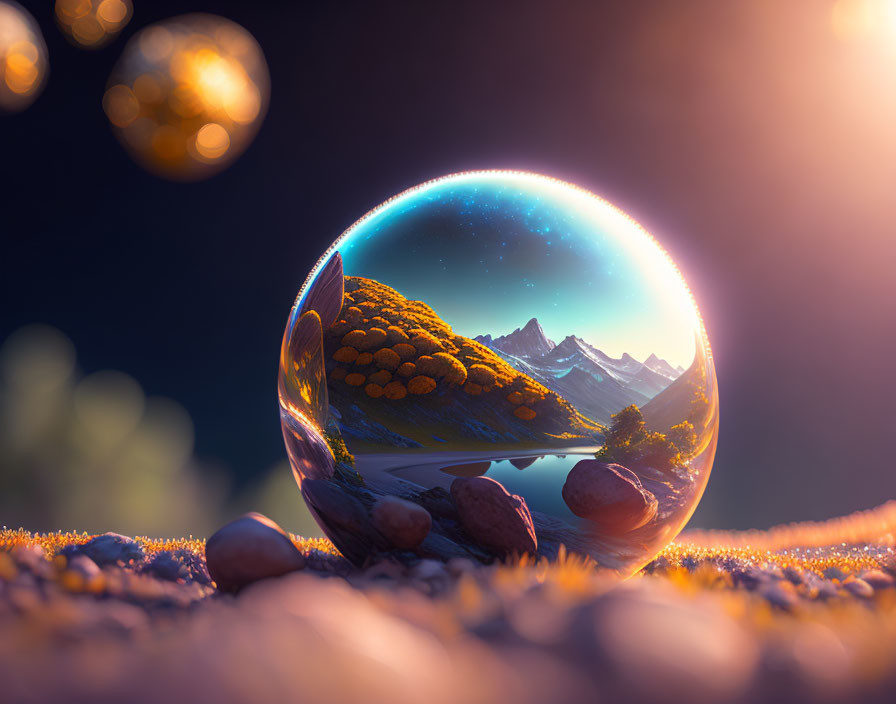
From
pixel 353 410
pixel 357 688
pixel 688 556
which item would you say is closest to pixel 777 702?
pixel 357 688

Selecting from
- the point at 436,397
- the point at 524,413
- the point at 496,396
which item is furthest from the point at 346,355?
the point at 524,413

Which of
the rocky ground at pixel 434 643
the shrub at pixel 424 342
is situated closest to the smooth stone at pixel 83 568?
the rocky ground at pixel 434 643

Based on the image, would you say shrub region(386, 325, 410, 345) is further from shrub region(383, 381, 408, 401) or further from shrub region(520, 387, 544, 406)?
shrub region(520, 387, 544, 406)

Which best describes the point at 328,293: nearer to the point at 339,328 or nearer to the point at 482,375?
the point at 339,328

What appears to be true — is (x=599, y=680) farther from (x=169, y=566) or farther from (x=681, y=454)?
(x=169, y=566)

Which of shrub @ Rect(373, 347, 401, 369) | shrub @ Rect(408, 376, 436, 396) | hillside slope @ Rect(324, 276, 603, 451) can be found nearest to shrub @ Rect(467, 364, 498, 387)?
hillside slope @ Rect(324, 276, 603, 451)

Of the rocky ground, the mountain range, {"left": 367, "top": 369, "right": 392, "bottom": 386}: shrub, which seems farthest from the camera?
{"left": 367, "top": 369, "right": 392, "bottom": 386}: shrub
